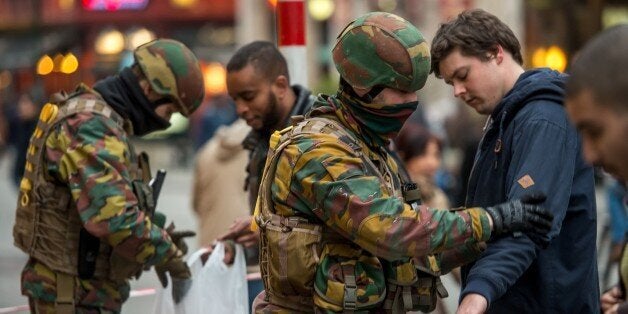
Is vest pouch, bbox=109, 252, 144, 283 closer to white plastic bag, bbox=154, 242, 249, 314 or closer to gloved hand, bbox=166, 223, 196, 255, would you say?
white plastic bag, bbox=154, 242, 249, 314

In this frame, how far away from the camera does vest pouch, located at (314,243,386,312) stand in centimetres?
364

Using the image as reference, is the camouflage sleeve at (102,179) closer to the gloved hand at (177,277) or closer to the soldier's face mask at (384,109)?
the gloved hand at (177,277)

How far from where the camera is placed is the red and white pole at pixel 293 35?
19.4ft

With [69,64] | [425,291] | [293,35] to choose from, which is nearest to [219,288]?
[293,35]

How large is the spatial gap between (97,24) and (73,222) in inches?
1411

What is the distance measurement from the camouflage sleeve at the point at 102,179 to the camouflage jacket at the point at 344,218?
4.16ft

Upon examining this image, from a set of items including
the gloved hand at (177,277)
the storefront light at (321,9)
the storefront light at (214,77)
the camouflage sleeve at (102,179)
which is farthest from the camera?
the storefront light at (214,77)

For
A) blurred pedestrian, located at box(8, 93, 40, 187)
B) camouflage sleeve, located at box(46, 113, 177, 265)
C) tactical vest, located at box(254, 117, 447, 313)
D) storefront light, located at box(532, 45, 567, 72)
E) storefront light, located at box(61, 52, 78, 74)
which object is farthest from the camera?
storefront light, located at box(61, 52, 78, 74)

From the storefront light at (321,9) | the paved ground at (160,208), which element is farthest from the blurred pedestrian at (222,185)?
the storefront light at (321,9)

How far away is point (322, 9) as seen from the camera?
3136cm

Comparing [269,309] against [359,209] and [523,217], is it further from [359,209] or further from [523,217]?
[523,217]

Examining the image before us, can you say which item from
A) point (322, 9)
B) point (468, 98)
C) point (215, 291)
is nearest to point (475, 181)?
point (468, 98)

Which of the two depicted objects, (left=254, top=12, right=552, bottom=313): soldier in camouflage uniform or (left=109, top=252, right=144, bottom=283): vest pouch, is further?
(left=109, top=252, right=144, bottom=283): vest pouch

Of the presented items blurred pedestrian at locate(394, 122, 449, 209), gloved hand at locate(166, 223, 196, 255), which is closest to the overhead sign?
blurred pedestrian at locate(394, 122, 449, 209)
